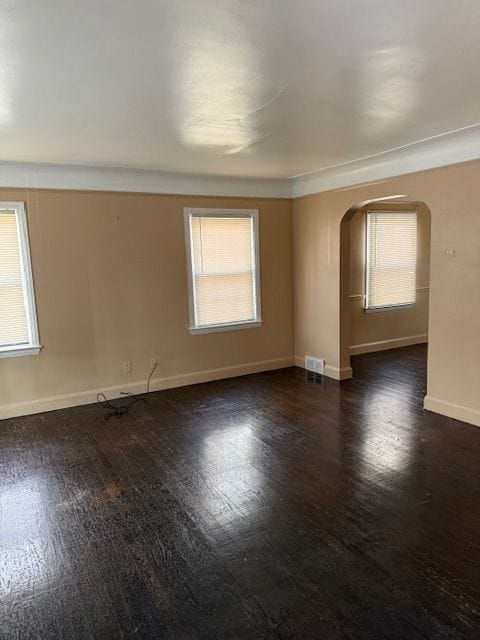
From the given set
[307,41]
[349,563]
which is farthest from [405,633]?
[307,41]

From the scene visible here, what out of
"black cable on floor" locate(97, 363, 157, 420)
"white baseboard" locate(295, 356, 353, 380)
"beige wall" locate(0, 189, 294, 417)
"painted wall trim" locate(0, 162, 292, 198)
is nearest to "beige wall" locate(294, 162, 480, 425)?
"painted wall trim" locate(0, 162, 292, 198)

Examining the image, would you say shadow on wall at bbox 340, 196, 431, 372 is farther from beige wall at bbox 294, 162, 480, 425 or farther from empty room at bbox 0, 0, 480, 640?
beige wall at bbox 294, 162, 480, 425

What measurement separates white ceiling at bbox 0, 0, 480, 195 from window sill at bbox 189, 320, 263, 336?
2.21m

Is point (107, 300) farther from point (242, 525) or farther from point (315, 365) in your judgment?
point (242, 525)

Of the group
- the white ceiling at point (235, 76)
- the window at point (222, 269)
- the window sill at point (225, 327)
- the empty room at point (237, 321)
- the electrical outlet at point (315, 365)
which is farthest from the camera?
the electrical outlet at point (315, 365)

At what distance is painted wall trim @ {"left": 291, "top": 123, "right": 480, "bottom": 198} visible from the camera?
372 centimetres

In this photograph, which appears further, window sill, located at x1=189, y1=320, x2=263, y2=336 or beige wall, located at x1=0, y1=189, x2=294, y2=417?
window sill, located at x1=189, y1=320, x2=263, y2=336

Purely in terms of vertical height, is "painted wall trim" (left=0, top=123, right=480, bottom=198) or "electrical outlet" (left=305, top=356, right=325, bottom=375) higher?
"painted wall trim" (left=0, top=123, right=480, bottom=198)

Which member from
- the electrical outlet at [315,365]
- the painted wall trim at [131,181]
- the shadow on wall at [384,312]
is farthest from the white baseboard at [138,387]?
the painted wall trim at [131,181]

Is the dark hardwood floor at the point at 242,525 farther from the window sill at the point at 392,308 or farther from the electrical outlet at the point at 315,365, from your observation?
the window sill at the point at 392,308

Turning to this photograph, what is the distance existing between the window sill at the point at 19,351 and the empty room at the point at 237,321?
0.02 meters

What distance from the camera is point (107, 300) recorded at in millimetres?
4930

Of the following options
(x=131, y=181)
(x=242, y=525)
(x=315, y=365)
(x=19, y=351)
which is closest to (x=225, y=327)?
(x=315, y=365)

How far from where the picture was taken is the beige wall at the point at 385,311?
6633mm
